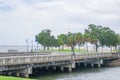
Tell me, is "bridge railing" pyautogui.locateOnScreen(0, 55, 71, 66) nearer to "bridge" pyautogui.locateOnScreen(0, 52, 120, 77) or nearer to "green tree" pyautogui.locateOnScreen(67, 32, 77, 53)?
"bridge" pyautogui.locateOnScreen(0, 52, 120, 77)

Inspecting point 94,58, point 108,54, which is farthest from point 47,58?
point 108,54

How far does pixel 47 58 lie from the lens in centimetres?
6844

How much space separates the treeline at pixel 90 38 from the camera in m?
158

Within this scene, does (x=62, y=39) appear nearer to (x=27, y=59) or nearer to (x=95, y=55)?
(x=95, y=55)

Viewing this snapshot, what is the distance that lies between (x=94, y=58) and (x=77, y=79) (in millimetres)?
32881

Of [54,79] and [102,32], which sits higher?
[102,32]

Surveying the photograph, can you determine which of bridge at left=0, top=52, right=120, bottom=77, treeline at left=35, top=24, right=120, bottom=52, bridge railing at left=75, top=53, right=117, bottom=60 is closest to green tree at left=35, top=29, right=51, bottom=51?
treeline at left=35, top=24, right=120, bottom=52

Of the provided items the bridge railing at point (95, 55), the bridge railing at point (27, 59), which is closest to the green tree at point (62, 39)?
the bridge railing at point (95, 55)

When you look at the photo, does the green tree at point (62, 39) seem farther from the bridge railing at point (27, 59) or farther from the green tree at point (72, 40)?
the bridge railing at point (27, 59)

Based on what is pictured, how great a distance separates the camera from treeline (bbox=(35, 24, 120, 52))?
157625mm

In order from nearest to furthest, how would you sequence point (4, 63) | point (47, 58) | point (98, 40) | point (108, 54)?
point (4, 63) < point (47, 58) < point (108, 54) < point (98, 40)

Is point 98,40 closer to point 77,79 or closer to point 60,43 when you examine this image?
point 60,43

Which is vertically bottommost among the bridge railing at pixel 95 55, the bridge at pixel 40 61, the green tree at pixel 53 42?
the bridge at pixel 40 61

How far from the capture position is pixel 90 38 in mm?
156375
